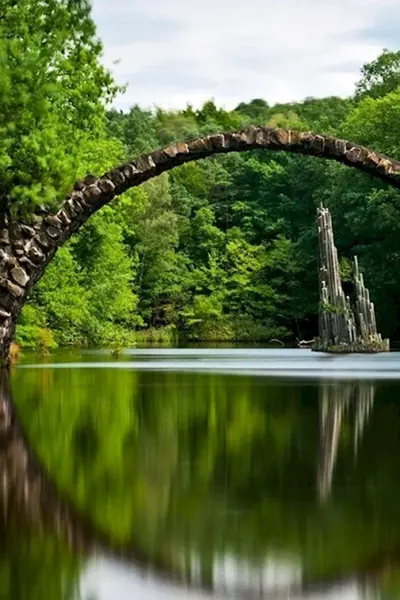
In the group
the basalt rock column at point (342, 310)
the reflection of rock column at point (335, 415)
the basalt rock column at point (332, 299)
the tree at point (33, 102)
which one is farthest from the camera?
the basalt rock column at point (332, 299)

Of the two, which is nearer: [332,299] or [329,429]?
[329,429]

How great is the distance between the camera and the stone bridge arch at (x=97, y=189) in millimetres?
19000

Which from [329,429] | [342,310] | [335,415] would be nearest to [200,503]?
[329,429]

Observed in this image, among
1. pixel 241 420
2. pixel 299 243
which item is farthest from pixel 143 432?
pixel 299 243

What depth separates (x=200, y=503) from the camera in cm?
536

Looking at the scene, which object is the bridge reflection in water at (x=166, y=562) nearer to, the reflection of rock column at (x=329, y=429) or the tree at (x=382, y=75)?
the reflection of rock column at (x=329, y=429)

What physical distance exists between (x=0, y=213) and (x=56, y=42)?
3.68 metres

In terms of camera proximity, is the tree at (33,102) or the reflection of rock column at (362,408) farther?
the tree at (33,102)

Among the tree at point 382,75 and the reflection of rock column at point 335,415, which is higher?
the tree at point 382,75

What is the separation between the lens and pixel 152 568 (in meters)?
4.09

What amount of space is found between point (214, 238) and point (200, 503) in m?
62.5

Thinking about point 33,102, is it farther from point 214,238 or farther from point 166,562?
point 214,238

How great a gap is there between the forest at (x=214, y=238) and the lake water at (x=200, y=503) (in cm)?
1568

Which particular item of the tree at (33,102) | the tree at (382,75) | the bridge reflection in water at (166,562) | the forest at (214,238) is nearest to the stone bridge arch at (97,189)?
the tree at (33,102)
